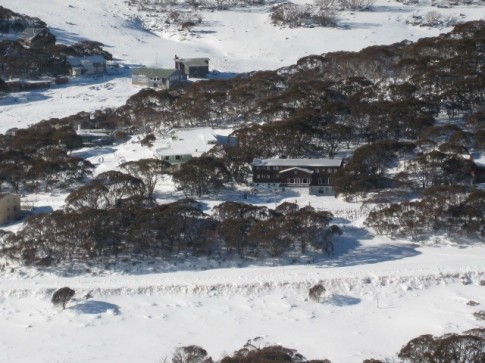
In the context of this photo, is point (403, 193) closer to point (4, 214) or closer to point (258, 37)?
point (4, 214)

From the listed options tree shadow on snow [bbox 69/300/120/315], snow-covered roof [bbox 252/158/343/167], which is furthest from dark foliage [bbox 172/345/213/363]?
snow-covered roof [bbox 252/158/343/167]

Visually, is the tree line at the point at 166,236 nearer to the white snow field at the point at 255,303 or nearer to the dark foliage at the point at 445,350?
the white snow field at the point at 255,303

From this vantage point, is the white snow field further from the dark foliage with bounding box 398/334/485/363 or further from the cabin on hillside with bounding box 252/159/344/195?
the dark foliage with bounding box 398/334/485/363

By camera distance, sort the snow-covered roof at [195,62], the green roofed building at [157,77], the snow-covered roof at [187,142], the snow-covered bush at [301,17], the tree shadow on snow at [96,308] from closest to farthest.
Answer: the tree shadow on snow at [96,308]
the snow-covered roof at [187,142]
the green roofed building at [157,77]
the snow-covered roof at [195,62]
the snow-covered bush at [301,17]

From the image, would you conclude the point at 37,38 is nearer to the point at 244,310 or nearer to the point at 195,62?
the point at 195,62

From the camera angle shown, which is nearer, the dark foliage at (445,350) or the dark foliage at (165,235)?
the dark foliage at (445,350)

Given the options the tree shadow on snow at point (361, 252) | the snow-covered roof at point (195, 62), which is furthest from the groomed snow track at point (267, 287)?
the snow-covered roof at point (195, 62)
